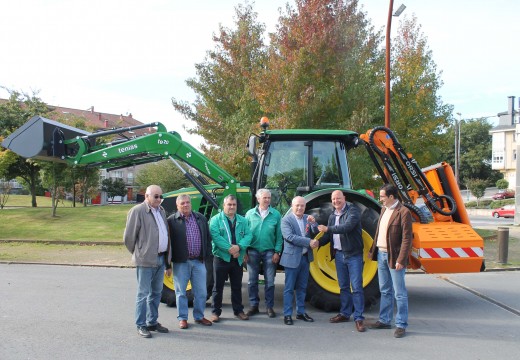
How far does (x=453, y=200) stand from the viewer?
26.1ft

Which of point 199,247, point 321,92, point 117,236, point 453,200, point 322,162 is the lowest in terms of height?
point 117,236

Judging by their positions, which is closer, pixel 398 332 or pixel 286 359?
pixel 286 359

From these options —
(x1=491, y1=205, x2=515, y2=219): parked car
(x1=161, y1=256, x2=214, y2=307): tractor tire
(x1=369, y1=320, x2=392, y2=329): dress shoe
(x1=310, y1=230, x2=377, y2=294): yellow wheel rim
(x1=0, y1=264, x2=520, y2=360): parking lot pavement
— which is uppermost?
(x1=310, y1=230, x2=377, y2=294): yellow wheel rim

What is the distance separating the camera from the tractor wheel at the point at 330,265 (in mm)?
7184

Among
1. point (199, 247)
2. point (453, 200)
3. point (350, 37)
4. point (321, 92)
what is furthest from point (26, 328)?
point (350, 37)

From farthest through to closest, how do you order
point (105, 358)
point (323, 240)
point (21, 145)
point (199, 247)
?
point (21, 145) < point (323, 240) < point (199, 247) < point (105, 358)

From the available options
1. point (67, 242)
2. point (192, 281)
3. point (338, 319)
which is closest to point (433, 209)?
point (338, 319)

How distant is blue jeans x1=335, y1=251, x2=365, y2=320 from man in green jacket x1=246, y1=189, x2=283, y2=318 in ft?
2.78

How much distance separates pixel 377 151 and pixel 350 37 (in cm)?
599

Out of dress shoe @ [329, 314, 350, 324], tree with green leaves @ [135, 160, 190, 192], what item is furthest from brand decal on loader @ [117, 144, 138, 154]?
tree with green leaves @ [135, 160, 190, 192]

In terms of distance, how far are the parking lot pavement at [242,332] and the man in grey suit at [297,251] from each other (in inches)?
10.1

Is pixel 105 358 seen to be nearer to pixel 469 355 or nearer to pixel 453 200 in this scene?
pixel 469 355

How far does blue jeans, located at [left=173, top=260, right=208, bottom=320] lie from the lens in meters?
6.36

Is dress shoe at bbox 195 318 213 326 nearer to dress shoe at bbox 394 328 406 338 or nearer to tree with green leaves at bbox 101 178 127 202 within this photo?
dress shoe at bbox 394 328 406 338
